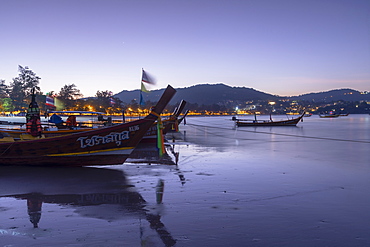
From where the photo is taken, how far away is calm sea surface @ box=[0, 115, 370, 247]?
486 centimetres

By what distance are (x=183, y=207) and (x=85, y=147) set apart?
228 inches

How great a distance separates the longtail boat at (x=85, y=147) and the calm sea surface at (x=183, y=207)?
0.42 metres

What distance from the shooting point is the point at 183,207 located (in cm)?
652

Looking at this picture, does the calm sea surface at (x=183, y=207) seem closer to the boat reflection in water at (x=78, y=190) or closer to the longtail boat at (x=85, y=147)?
the boat reflection in water at (x=78, y=190)

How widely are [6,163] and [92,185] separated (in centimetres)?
513

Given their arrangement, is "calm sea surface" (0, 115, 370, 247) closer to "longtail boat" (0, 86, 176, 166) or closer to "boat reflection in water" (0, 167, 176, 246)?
"boat reflection in water" (0, 167, 176, 246)

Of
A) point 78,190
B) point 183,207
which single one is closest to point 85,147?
point 78,190

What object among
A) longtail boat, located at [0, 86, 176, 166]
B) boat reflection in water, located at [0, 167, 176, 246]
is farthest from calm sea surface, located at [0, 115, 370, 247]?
longtail boat, located at [0, 86, 176, 166]

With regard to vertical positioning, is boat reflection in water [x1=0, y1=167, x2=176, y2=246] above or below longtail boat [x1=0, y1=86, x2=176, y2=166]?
below

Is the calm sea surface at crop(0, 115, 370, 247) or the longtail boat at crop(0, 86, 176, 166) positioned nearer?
the calm sea surface at crop(0, 115, 370, 247)

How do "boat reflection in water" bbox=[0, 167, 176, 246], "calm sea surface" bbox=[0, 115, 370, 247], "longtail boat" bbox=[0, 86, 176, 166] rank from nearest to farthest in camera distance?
1. "calm sea surface" bbox=[0, 115, 370, 247]
2. "boat reflection in water" bbox=[0, 167, 176, 246]
3. "longtail boat" bbox=[0, 86, 176, 166]

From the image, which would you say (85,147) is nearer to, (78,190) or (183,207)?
(78,190)

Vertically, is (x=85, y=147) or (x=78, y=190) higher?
(x=85, y=147)

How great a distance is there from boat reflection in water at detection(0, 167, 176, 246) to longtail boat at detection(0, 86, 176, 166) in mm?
338
